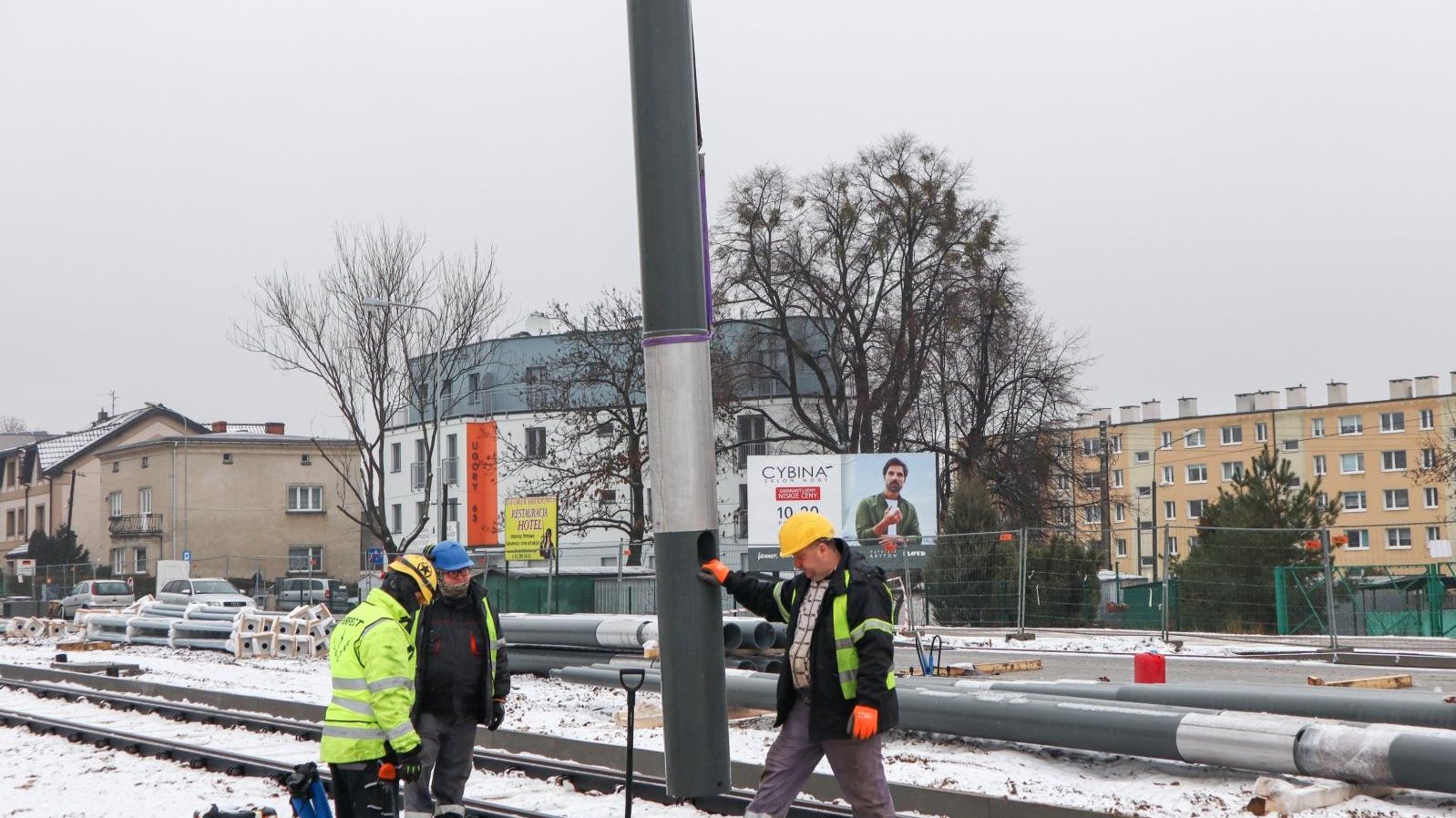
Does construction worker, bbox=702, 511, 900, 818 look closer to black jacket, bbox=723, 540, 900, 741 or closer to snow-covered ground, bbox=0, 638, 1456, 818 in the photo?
black jacket, bbox=723, 540, 900, 741

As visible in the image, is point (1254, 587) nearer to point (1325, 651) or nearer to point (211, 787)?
point (1325, 651)

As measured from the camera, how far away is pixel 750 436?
64375 millimetres

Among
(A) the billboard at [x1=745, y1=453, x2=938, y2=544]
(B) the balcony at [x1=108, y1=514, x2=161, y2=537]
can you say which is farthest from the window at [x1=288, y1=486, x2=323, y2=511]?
(A) the billboard at [x1=745, y1=453, x2=938, y2=544]

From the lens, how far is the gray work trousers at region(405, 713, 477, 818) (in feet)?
23.1

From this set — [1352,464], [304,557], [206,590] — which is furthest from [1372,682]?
[1352,464]

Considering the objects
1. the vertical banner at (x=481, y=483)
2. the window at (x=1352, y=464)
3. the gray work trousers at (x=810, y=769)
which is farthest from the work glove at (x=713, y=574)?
the window at (x=1352, y=464)

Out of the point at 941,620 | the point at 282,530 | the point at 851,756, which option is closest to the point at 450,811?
the point at 851,756

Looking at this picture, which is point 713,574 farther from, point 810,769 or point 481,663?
point 481,663

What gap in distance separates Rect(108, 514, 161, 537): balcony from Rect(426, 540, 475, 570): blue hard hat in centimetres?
7394

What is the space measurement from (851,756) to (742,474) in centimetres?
6249

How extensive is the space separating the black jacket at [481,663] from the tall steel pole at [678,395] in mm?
825

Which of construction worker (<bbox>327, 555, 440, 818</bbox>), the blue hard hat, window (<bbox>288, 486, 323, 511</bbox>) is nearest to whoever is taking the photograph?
construction worker (<bbox>327, 555, 440, 818</bbox>)

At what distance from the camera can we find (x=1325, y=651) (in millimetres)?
22609

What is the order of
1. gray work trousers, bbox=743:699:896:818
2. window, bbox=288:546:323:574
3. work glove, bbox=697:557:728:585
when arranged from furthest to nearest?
window, bbox=288:546:323:574 < work glove, bbox=697:557:728:585 < gray work trousers, bbox=743:699:896:818
